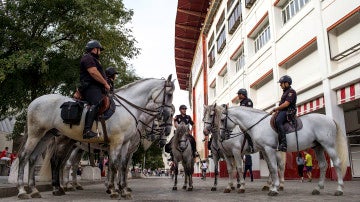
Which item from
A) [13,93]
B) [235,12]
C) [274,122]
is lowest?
[274,122]

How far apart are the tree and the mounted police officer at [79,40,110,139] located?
21.7ft

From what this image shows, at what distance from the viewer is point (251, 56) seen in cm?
2739

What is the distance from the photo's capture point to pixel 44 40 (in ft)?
45.8

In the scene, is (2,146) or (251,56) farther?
(2,146)

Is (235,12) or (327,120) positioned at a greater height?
(235,12)

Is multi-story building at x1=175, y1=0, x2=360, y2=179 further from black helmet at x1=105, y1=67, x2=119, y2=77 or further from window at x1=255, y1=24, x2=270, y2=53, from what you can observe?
black helmet at x1=105, y1=67, x2=119, y2=77

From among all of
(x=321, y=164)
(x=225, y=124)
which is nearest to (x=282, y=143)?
(x=321, y=164)

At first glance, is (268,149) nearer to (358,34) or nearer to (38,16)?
(358,34)

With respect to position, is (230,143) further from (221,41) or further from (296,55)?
(221,41)

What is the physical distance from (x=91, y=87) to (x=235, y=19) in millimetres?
26453

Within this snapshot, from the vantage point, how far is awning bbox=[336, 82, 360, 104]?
1453 cm

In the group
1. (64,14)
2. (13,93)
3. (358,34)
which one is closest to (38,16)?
(64,14)

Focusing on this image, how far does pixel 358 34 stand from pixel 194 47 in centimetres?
4492

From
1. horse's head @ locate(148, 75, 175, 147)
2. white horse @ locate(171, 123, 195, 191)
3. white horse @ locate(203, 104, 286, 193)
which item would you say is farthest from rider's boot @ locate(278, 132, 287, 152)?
white horse @ locate(171, 123, 195, 191)
